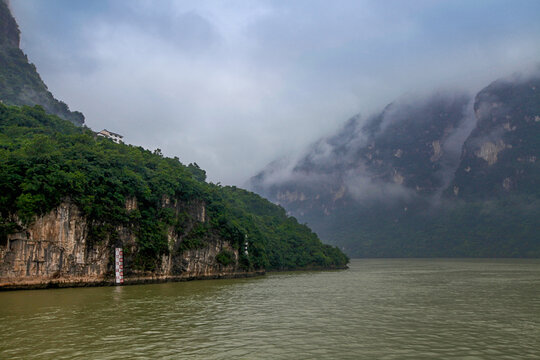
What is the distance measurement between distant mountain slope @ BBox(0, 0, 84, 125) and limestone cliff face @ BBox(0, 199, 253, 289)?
214ft

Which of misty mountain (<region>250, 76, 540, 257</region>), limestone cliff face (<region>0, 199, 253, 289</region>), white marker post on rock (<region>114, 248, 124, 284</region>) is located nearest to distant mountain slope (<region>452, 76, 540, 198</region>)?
misty mountain (<region>250, 76, 540, 257</region>)

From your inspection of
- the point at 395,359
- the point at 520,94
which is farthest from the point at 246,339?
the point at 520,94

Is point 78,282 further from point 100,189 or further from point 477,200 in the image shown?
point 477,200

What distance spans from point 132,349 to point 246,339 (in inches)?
138

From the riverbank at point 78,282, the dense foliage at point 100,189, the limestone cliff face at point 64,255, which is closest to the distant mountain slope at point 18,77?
the dense foliage at point 100,189

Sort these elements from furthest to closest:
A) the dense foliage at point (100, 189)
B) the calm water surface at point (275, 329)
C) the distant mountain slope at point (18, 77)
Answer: the distant mountain slope at point (18, 77) → the dense foliage at point (100, 189) → the calm water surface at point (275, 329)

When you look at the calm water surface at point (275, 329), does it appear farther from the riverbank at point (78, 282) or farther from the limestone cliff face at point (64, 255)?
the limestone cliff face at point (64, 255)

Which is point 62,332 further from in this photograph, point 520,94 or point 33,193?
point 520,94

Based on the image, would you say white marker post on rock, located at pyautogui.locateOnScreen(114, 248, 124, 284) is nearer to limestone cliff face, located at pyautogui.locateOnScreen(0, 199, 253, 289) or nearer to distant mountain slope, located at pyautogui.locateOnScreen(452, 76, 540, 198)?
limestone cliff face, located at pyautogui.locateOnScreen(0, 199, 253, 289)

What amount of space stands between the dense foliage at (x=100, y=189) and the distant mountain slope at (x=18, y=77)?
39.0 metres

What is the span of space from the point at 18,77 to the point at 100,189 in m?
75.0

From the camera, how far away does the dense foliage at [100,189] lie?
30.8 metres

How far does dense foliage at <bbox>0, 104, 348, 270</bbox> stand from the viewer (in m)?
30.8

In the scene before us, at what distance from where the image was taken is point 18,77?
299 feet
